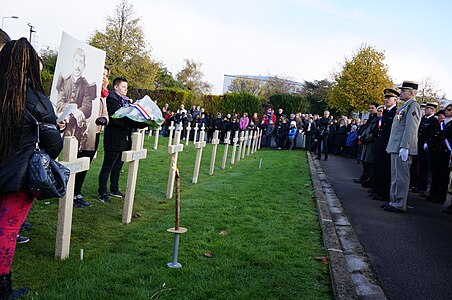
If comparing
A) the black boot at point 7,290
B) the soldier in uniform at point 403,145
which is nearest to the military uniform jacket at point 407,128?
the soldier in uniform at point 403,145

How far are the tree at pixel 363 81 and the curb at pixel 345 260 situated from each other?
103 feet

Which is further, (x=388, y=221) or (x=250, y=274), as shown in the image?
(x=388, y=221)

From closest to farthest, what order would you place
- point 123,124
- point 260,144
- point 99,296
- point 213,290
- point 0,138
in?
point 0,138 → point 99,296 → point 213,290 → point 123,124 → point 260,144

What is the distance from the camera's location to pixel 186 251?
494cm

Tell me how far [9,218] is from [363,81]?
1465 inches

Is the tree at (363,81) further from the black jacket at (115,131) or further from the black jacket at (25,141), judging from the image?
the black jacket at (25,141)

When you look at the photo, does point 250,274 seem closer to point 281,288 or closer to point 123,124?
point 281,288

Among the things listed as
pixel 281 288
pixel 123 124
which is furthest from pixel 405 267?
pixel 123 124

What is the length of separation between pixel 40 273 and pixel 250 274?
206cm

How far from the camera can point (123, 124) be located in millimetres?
7047

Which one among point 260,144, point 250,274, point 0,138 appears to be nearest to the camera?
point 0,138

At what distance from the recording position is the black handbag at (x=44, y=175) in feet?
10.4

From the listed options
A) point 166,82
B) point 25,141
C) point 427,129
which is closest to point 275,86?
point 166,82

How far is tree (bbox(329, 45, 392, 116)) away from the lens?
37094 mm
